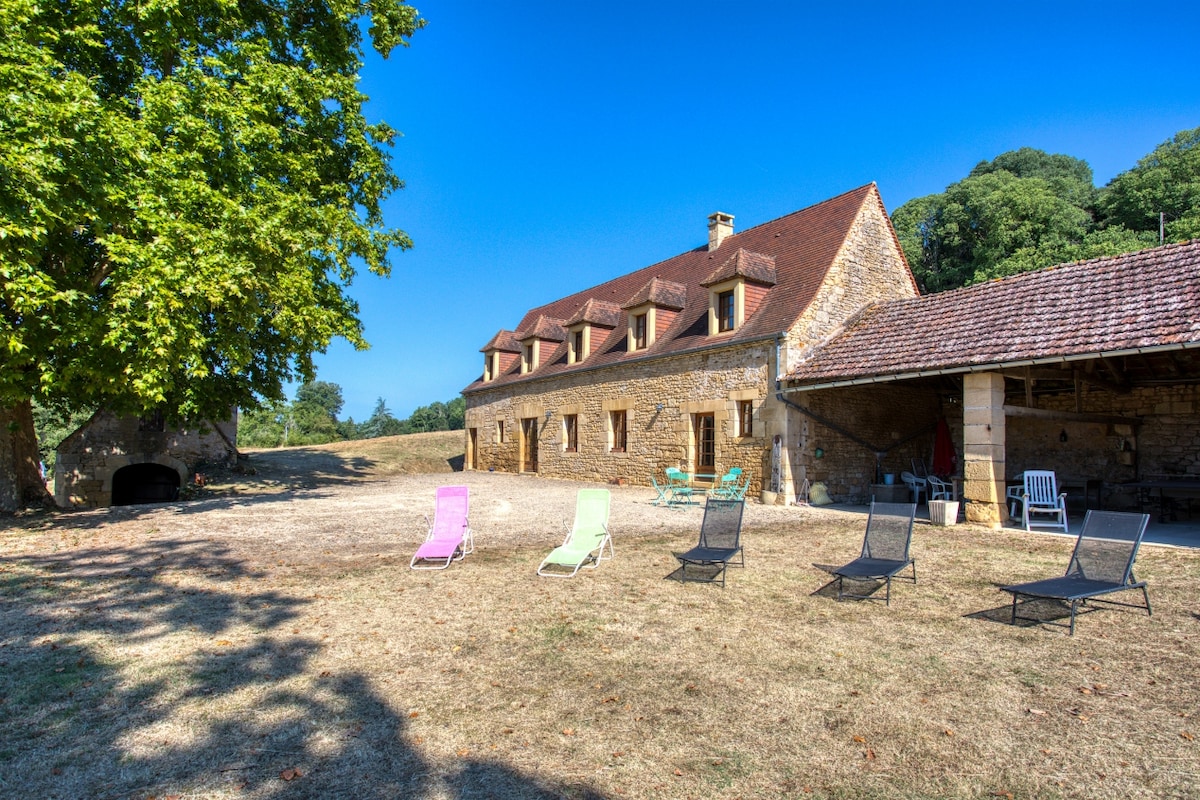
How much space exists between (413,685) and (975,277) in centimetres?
2785

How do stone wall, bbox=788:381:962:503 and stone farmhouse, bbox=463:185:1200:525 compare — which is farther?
stone wall, bbox=788:381:962:503

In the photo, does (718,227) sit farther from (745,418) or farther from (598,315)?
(745,418)

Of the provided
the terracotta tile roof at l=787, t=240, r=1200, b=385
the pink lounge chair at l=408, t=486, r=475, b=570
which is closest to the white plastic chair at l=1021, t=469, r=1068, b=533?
the terracotta tile roof at l=787, t=240, r=1200, b=385

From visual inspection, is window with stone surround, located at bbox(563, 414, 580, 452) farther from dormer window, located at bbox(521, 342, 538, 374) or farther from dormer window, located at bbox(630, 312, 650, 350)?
dormer window, located at bbox(630, 312, 650, 350)

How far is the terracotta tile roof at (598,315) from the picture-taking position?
20.9m

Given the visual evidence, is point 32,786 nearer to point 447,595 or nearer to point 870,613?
point 447,595

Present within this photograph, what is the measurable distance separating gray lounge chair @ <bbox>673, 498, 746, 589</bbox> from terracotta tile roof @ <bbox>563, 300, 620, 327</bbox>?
13833 millimetres

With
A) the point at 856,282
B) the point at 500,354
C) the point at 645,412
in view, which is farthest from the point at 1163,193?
the point at 500,354

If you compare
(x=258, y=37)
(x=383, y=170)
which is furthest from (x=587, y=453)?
(x=258, y=37)

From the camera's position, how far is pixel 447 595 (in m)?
6.26

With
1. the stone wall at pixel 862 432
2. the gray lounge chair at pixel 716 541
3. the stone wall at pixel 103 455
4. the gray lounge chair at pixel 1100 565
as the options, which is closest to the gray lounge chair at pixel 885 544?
the gray lounge chair at pixel 1100 565

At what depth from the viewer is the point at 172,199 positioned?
9258 mm

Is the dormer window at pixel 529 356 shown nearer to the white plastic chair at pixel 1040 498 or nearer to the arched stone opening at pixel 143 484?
the arched stone opening at pixel 143 484

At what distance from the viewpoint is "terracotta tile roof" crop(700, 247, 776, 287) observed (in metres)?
15.8
